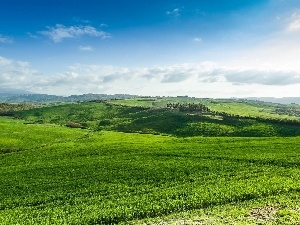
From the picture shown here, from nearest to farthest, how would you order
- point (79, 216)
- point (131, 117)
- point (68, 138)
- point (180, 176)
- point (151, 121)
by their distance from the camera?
1. point (79, 216)
2. point (180, 176)
3. point (68, 138)
4. point (151, 121)
5. point (131, 117)

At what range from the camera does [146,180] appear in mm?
56812

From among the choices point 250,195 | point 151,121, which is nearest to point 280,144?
point 250,195

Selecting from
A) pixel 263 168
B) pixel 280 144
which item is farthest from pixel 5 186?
pixel 280 144

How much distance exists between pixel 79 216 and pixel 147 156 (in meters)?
35.6

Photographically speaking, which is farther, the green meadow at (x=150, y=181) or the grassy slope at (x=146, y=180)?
the grassy slope at (x=146, y=180)

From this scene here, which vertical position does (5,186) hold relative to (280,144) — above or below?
below

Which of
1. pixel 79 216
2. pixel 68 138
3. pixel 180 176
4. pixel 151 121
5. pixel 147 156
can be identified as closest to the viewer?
pixel 79 216

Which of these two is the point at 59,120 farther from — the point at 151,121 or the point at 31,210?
the point at 31,210

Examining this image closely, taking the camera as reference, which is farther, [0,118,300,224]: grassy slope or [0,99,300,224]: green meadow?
[0,118,300,224]: grassy slope

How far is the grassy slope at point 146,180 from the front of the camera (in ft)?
137

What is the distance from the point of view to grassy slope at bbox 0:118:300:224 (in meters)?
41.7

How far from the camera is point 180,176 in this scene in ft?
189

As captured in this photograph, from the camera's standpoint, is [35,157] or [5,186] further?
[35,157]

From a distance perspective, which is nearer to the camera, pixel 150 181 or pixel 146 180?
pixel 150 181
